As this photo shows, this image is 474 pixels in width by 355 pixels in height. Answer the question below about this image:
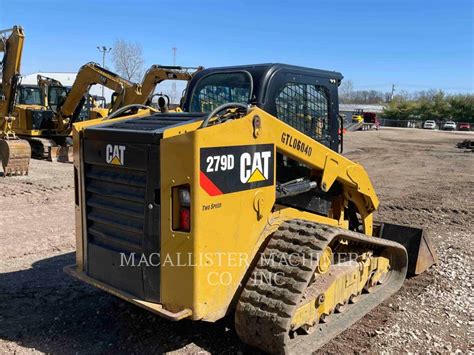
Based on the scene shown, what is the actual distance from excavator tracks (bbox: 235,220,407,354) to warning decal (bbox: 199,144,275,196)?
47 cm

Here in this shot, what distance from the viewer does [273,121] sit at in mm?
3391

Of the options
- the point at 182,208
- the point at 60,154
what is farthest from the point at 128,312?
the point at 60,154

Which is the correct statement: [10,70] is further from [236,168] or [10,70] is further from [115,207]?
[236,168]

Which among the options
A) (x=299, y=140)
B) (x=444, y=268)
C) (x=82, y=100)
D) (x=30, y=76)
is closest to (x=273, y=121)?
(x=299, y=140)

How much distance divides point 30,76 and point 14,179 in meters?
52.5

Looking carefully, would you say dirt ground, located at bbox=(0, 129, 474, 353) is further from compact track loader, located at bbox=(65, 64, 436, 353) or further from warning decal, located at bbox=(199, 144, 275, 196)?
warning decal, located at bbox=(199, 144, 275, 196)

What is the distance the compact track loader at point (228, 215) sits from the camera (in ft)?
9.82

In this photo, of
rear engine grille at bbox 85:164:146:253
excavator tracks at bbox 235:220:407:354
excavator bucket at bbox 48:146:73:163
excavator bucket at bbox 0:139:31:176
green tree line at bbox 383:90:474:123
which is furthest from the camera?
green tree line at bbox 383:90:474:123

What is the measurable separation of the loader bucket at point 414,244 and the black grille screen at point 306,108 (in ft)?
5.81

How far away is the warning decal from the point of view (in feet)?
9.68

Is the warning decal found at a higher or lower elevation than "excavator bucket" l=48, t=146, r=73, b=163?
higher

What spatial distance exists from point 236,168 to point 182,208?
1.50 feet

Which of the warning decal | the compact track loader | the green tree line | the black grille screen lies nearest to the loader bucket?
the compact track loader

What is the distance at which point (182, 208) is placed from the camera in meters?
2.98
